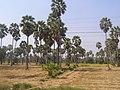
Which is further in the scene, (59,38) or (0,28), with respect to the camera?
(0,28)

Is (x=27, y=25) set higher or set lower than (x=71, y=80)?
higher

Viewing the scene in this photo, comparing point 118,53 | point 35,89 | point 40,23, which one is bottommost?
point 35,89

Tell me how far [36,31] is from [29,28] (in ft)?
20.4

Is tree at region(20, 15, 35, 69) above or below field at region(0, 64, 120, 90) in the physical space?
above

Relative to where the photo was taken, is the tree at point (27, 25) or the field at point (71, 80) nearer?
the field at point (71, 80)

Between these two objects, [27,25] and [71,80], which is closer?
[71,80]

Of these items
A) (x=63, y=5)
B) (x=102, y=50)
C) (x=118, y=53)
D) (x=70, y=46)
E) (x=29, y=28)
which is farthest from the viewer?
(x=102, y=50)

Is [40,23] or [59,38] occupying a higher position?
[40,23]

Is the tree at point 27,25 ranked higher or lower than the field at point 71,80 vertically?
higher

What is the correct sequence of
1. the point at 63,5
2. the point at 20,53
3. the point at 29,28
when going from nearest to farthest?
1. the point at 63,5
2. the point at 29,28
3. the point at 20,53

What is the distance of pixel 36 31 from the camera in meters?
88.2

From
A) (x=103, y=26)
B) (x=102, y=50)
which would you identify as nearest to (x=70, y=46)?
(x=103, y=26)

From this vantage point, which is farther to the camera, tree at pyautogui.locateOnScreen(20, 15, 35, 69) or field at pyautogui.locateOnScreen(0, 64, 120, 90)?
tree at pyautogui.locateOnScreen(20, 15, 35, 69)

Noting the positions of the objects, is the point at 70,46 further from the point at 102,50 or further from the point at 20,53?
the point at 102,50
